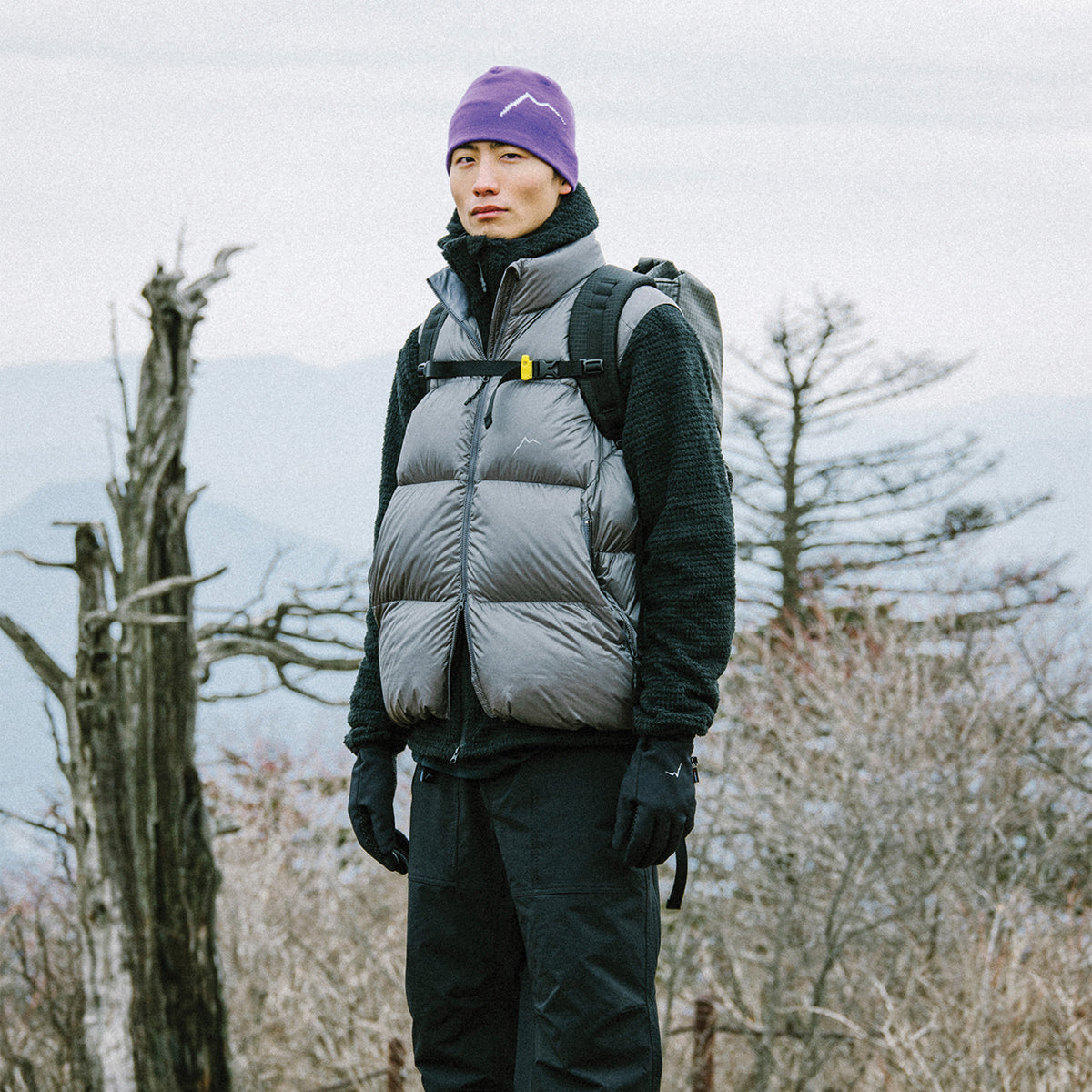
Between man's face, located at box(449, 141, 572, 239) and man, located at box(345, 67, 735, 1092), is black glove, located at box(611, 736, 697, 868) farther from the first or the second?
man's face, located at box(449, 141, 572, 239)

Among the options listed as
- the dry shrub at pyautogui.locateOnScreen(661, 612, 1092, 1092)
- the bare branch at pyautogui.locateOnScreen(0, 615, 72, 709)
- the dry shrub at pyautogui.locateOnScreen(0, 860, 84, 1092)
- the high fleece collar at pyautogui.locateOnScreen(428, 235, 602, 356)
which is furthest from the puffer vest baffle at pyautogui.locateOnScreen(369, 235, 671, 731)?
the bare branch at pyautogui.locateOnScreen(0, 615, 72, 709)

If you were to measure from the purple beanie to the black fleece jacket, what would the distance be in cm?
21

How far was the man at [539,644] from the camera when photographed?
1964 mm

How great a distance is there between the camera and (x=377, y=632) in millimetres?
2416

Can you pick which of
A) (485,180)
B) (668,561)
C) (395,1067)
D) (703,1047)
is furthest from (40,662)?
(668,561)

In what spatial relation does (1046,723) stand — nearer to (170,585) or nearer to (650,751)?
(170,585)

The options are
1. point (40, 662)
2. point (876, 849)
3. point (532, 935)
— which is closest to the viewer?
point (532, 935)

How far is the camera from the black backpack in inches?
81.4

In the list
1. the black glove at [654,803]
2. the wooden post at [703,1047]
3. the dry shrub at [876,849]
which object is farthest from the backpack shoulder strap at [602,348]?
the dry shrub at [876,849]

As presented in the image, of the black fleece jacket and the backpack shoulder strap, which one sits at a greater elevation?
the backpack shoulder strap

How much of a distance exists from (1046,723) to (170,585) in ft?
26.8

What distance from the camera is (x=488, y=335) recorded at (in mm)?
2197

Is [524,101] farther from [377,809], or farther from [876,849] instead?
[876,849]

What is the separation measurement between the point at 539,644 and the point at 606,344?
499 mm
